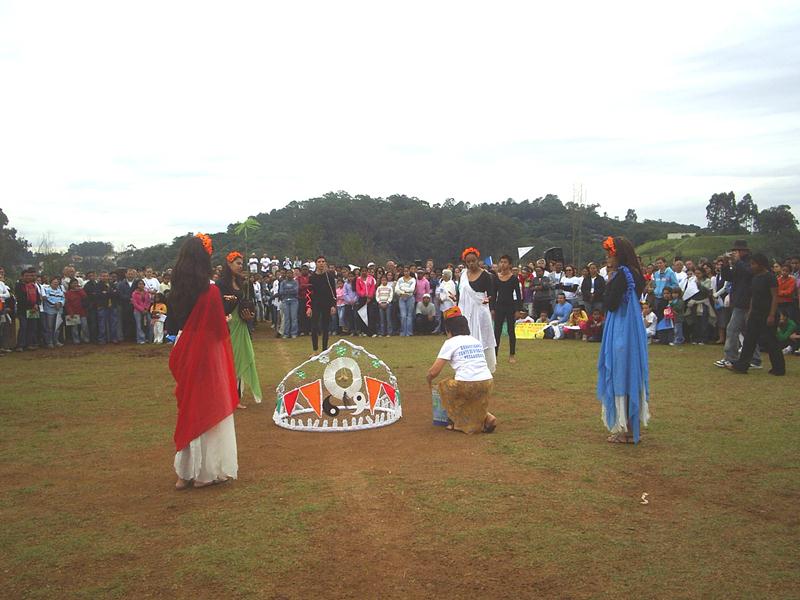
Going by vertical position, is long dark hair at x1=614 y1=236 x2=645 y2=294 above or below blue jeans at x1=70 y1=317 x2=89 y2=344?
above

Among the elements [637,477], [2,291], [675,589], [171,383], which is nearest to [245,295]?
[171,383]

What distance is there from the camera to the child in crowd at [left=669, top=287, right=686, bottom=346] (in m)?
17.0

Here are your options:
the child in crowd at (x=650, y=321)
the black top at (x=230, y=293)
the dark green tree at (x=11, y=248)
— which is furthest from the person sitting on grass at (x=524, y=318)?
the dark green tree at (x=11, y=248)

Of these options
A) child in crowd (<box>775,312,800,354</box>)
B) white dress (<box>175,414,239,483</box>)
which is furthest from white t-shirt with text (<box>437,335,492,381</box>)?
child in crowd (<box>775,312,800,354</box>)

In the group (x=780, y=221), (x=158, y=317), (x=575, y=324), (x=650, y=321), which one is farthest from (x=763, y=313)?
(x=780, y=221)

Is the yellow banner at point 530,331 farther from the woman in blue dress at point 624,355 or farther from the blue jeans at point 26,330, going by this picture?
the blue jeans at point 26,330

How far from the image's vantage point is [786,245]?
115 feet

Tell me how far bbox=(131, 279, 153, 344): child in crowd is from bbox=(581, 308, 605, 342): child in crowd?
12912 mm

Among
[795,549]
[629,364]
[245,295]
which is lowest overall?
[795,549]

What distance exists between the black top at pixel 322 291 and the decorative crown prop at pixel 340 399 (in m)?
4.94

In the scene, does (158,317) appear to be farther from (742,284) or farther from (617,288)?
(617,288)

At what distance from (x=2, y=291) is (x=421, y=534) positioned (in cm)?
1759

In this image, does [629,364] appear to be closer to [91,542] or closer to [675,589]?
[675,589]

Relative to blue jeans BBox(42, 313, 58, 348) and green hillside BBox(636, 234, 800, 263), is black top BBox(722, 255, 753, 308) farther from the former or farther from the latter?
green hillside BBox(636, 234, 800, 263)
